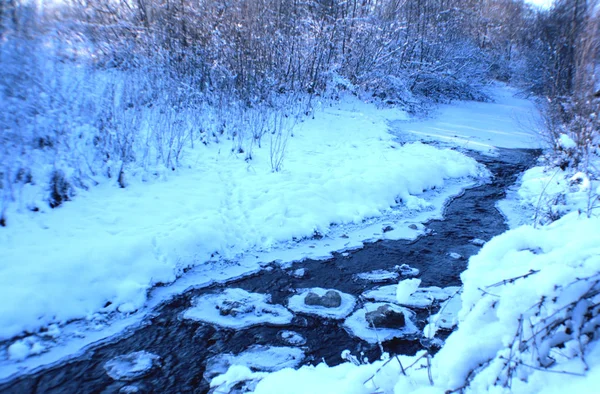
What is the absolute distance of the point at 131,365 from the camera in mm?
2674

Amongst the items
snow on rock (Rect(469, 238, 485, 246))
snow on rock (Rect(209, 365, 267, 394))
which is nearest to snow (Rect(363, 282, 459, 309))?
snow on rock (Rect(469, 238, 485, 246))

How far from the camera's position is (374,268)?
13.5 ft

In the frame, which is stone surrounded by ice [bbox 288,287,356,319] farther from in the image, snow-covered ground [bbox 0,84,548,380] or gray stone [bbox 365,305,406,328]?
snow-covered ground [bbox 0,84,548,380]

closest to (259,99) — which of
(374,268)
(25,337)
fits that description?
(374,268)

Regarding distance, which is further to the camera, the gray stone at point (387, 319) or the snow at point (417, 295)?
the snow at point (417, 295)

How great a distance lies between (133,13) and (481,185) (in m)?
8.21

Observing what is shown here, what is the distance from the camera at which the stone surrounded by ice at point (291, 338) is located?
2.95m

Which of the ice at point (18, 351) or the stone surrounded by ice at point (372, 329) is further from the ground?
the stone surrounded by ice at point (372, 329)

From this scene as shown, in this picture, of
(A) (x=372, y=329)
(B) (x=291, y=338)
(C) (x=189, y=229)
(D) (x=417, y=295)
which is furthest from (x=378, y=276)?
(C) (x=189, y=229)

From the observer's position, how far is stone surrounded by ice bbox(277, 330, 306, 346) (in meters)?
2.95

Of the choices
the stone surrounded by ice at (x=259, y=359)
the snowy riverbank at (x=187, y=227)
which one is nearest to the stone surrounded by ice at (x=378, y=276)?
the snowy riverbank at (x=187, y=227)

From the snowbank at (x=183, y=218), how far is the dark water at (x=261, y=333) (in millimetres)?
478

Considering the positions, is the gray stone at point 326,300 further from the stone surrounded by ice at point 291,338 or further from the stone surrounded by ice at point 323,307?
the stone surrounded by ice at point 291,338

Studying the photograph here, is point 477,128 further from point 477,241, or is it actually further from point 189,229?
point 189,229
